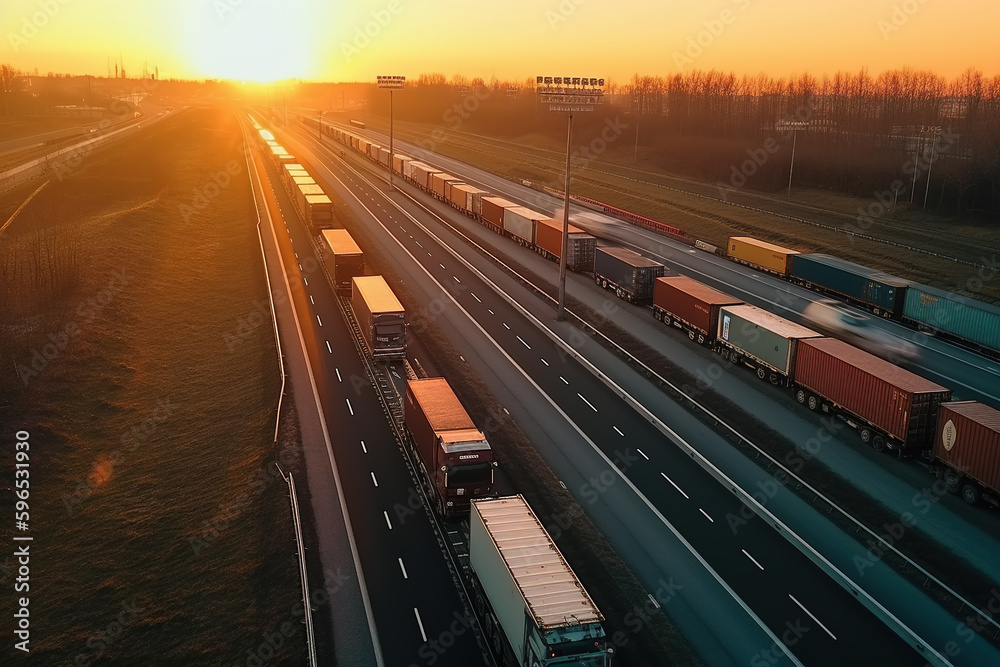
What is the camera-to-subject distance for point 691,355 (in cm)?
5475

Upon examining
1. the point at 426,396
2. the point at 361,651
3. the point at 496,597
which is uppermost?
the point at 426,396

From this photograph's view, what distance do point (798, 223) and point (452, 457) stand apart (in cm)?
8286

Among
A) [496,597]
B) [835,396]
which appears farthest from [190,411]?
[835,396]

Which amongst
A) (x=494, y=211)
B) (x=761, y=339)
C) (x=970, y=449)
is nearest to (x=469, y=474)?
(x=970, y=449)

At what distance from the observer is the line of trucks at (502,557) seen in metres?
22.0

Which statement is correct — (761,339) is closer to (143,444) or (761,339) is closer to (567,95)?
(567,95)

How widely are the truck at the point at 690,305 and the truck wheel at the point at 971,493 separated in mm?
20671

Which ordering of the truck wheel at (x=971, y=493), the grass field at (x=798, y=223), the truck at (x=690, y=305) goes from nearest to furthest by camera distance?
the truck wheel at (x=971, y=493), the truck at (x=690, y=305), the grass field at (x=798, y=223)

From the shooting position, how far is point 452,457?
32969 mm

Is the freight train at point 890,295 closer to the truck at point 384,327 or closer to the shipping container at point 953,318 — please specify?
the shipping container at point 953,318

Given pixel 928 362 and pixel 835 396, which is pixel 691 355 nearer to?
pixel 835 396

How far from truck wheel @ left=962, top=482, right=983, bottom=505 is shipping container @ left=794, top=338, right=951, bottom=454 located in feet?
11.5

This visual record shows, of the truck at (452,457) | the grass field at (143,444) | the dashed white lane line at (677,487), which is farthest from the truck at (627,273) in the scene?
the truck at (452,457)

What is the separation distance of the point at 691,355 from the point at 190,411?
33.3 metres
